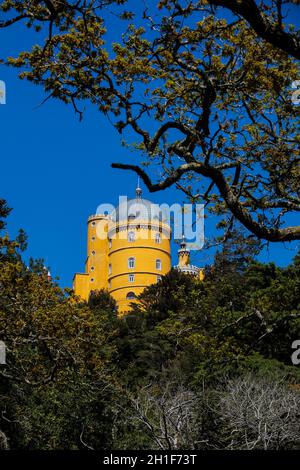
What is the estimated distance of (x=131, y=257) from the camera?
6188cm

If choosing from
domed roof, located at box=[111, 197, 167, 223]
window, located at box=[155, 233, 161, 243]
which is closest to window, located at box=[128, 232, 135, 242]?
domed roof, located at box=[111, 197, 167, 223]

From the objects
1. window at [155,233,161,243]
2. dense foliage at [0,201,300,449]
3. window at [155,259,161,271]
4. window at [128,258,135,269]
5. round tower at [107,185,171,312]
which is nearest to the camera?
dense foliage at [0,201,300,449]

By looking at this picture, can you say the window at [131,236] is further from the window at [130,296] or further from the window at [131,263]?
the window at [130,296]

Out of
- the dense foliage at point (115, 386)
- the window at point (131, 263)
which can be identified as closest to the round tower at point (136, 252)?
the window at point (131, 263)

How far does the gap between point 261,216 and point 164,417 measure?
235 inches

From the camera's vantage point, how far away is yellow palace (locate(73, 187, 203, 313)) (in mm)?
60750

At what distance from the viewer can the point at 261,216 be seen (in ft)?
27.4

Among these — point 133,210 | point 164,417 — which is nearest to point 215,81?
point 164,417

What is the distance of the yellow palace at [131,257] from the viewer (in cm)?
6075

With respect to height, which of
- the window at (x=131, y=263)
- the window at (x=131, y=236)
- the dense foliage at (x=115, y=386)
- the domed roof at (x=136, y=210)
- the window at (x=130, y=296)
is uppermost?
the domed roof at (x=136, y=210)

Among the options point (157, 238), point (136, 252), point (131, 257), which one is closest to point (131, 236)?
point (136, 252)

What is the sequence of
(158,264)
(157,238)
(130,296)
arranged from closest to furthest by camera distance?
(130,296), (158,264), (157,238)

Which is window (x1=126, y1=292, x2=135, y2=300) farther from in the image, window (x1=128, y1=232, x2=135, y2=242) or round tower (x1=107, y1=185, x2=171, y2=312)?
window (x1=128, y1=232, x2=135, y2=242)

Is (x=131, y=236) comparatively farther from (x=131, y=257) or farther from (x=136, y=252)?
(x=131, y=257)
